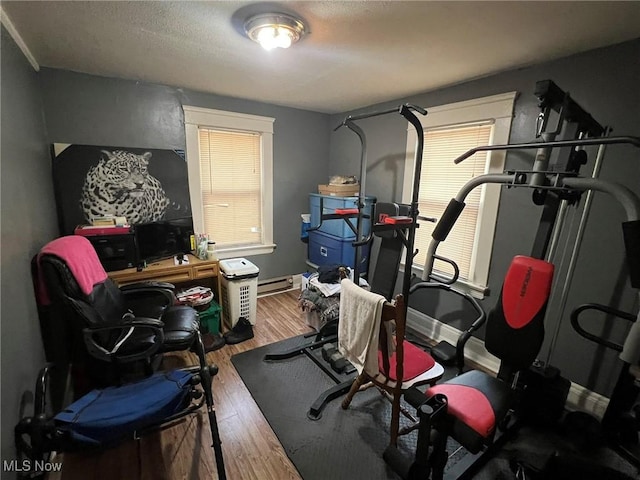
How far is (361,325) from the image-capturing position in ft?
5.03

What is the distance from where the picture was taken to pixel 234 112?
3.07m

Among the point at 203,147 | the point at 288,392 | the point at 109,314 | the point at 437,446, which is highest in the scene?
the point at 203,147

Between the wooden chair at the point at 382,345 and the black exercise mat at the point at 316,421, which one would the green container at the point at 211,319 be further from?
the wooden chair at the point at 382,345

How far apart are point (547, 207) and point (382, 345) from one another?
1.18 m

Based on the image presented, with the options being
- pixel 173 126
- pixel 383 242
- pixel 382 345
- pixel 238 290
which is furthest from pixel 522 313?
pixel 173 126

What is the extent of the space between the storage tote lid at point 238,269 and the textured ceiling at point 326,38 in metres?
1.65

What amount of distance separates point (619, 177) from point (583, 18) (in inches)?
36.1

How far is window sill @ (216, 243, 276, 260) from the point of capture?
3334 millimetres

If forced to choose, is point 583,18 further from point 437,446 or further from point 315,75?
point 437,446

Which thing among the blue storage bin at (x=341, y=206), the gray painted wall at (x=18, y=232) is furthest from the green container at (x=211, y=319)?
the blue storage bin at (x=341, y=206)

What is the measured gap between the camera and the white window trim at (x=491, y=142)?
7.13ft

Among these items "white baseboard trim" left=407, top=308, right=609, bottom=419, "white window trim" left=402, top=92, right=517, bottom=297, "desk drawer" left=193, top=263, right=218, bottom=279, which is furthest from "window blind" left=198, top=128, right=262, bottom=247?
"white baseboard trim" left=407, top=308, right=609, bottom=419

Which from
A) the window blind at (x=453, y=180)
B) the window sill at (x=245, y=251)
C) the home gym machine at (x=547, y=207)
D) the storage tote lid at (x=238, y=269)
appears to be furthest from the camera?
the window sill at (x=245, y=251)

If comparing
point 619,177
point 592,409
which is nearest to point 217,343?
point 592,409
